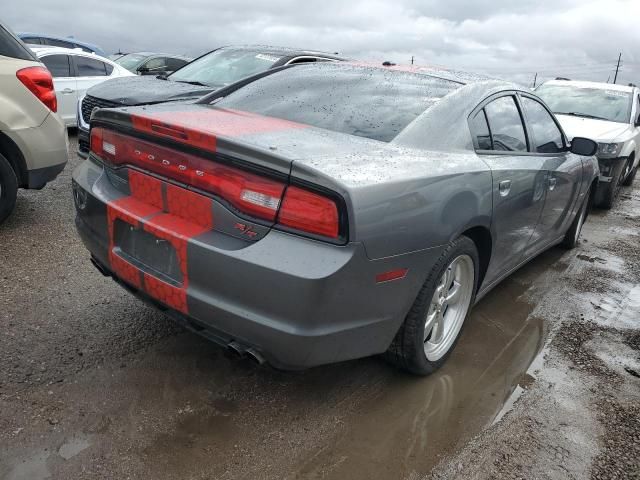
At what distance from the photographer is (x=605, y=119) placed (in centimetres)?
826

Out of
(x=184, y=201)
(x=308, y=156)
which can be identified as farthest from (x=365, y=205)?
(x=184, y=201)

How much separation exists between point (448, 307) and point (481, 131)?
1.00 metres

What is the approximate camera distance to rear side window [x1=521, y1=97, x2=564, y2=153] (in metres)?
3.78

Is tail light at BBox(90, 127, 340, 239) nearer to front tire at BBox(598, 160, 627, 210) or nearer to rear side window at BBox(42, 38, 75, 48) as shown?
front tire at BBox(598, 160, 627, 210)

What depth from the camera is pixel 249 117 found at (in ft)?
9.37

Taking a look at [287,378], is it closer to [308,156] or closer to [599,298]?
[308,156]

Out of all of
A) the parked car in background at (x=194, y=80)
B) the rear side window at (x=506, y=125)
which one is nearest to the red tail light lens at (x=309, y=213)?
the rear side window at (x=506, y=125)

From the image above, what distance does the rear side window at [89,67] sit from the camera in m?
9.05

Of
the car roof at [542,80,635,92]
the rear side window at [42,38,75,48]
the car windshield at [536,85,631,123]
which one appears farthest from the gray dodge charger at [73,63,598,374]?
the rear side window at [42,38,75,48]

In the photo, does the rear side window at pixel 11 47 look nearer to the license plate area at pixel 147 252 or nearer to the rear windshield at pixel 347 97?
the rear windshield at pixel 347 97

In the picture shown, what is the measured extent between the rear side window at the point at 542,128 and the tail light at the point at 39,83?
12.0 feet

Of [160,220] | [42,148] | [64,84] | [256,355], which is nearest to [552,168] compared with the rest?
[256,355]

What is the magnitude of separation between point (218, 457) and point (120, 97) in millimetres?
4709

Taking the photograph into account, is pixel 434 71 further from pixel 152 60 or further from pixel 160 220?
pixel 152 60
